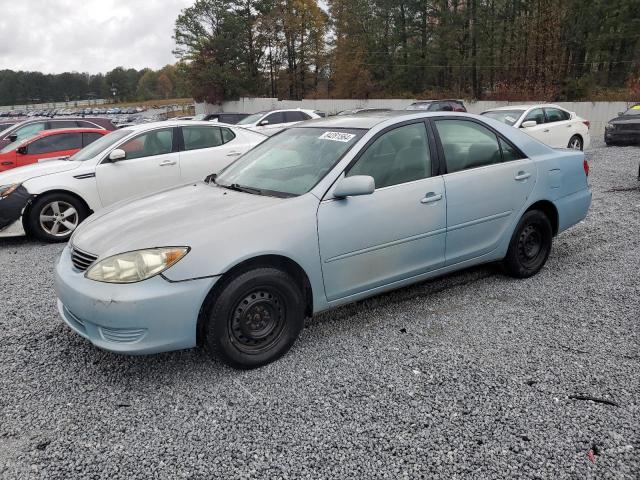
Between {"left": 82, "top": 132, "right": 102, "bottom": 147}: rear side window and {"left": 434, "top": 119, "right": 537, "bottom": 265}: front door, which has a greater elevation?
{"left": 82, "top": 132, "right": 102, "bottom": 147}: rear side window

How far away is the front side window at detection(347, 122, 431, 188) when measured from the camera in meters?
3.55

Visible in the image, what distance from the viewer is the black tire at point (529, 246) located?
14.4ft

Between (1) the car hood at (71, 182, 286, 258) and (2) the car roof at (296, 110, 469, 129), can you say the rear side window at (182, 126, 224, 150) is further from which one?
(1) the car hood at (71, 182, 286, 258)

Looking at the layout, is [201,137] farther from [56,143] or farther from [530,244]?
[530,244]

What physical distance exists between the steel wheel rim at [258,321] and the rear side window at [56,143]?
830 centimetres

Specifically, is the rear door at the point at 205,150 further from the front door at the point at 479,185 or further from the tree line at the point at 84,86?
the tree line at the point at 84,86

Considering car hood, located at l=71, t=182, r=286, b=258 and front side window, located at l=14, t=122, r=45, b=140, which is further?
front side window, located at l=14, t=122, r=45, b=140

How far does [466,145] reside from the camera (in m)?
4.09

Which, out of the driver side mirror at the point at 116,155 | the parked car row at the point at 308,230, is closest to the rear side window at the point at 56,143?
the driver side mirror at the point at 116,155

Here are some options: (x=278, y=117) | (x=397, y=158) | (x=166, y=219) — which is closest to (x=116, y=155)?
(x=166, y=219)

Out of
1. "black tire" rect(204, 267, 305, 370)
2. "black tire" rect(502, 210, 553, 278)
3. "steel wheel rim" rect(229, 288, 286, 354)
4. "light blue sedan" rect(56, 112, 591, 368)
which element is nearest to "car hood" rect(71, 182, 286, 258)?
"light blue sedan" rect(56, 112, 591, 368)

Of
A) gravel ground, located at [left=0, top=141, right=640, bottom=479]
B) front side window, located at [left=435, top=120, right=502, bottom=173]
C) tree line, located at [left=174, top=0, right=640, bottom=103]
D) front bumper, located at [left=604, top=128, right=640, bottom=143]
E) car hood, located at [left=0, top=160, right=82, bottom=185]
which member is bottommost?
gravel ground, located at [left=0, top=141, right=640, bottom=479]

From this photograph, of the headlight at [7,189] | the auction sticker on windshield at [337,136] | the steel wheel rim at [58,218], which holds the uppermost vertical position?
the auction sticker on windshield at [337,136]

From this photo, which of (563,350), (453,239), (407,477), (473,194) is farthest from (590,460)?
(473,194)
